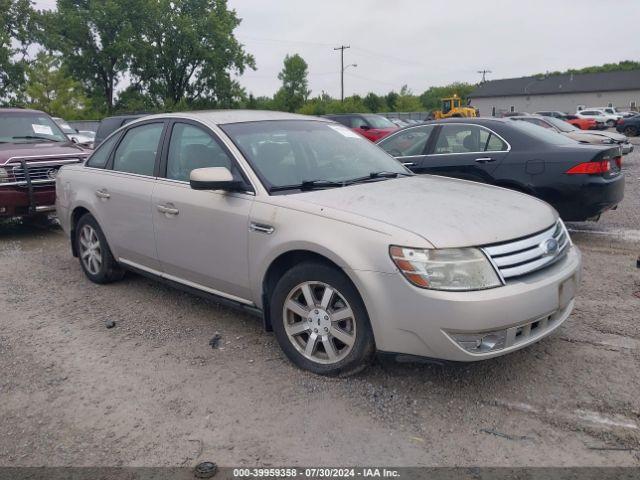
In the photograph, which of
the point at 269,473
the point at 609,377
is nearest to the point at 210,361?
the point at 269,473

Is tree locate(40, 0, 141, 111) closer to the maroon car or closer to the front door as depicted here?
the maroon car

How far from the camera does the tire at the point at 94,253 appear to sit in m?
5.41

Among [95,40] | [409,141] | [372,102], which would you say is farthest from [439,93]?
[409,141]

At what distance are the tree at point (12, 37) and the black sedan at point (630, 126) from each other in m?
39.4

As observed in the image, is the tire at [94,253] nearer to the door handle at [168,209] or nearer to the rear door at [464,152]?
the door handle at [168,209]

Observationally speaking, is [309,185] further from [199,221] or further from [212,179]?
[199,221]

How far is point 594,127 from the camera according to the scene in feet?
131

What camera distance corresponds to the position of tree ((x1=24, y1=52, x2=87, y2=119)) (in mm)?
43094

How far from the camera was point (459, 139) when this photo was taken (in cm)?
A: 741

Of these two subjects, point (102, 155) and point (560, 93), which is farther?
point (560, 93)

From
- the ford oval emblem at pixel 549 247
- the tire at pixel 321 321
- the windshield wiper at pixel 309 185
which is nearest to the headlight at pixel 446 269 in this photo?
the tire at pixel 321 321

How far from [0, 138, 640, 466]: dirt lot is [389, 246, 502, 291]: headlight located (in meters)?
0.75

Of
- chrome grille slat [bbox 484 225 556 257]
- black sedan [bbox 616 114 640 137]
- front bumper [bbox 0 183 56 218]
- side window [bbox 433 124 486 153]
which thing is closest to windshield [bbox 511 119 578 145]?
side window [bbox 433 124 486 153]

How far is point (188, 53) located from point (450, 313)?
52.5 metres
